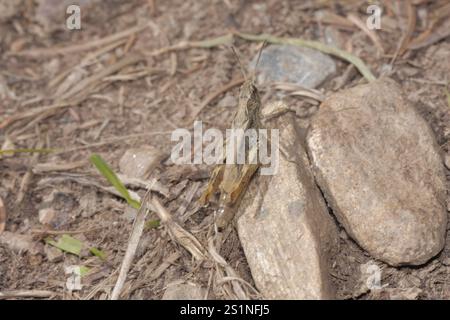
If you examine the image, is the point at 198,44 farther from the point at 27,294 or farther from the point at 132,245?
the point at 27,294

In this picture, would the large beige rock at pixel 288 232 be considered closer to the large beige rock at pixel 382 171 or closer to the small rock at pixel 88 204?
the large beige rock at pixel 382 171

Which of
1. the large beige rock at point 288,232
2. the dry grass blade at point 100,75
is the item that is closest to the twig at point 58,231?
the large beige rock at point 288,232

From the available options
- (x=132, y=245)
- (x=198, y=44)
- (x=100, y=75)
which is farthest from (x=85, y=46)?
(x=132, y=245)

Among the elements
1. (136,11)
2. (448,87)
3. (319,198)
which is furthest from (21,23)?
(448,87)

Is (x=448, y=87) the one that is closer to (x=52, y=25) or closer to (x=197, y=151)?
(x=197, y=151)

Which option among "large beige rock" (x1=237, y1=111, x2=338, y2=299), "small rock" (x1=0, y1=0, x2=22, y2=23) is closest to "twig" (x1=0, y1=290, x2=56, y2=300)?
"large beige rock" (x1=237, y1=111, x2=338, y2=299)

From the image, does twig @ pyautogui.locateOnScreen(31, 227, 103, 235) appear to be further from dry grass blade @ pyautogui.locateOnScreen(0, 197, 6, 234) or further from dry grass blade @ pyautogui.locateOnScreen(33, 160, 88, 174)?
dry grass blade @ pyautogui.locateOnScreen(33, 160, 88, 174)

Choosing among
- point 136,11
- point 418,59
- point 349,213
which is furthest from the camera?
point 136,11
